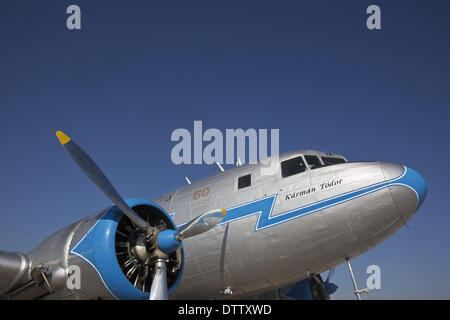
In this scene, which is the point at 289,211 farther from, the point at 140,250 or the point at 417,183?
the point at 140,250

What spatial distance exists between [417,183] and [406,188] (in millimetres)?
356

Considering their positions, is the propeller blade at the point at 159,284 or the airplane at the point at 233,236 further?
the airplane at the point at 233,236

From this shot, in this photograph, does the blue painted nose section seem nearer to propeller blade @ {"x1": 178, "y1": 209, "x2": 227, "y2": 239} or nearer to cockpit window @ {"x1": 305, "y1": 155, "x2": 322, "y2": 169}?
cockpit window @ {"x1": 305, "y1": 155, "x2": 322, "y2": 169}

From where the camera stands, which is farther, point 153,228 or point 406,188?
point 406,188

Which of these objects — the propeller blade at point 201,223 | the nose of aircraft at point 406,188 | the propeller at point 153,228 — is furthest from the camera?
the nose of aircraft at point 406,188

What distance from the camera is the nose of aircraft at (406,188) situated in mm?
7945

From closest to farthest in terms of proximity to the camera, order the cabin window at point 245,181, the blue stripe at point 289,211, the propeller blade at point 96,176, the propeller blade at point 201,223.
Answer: the propeller blade at point 96,176, the propeller blade at point 201,223, the blue stripe at point 289,211, the cabin window at point 245,181

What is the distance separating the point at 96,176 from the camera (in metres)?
7.83

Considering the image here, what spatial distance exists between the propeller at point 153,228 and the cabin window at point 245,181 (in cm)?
174

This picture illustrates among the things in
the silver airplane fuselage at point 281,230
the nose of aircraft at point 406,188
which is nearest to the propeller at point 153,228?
the silver airplane fuselage at point 281,230

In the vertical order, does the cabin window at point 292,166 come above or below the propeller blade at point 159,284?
above

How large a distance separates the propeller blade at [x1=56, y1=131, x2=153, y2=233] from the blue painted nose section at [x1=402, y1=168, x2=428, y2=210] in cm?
527

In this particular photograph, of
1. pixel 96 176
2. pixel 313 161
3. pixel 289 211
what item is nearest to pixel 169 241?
pixel 96 176

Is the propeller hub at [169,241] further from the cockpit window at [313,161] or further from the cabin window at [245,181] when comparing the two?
the cockpit window at [313,161]
